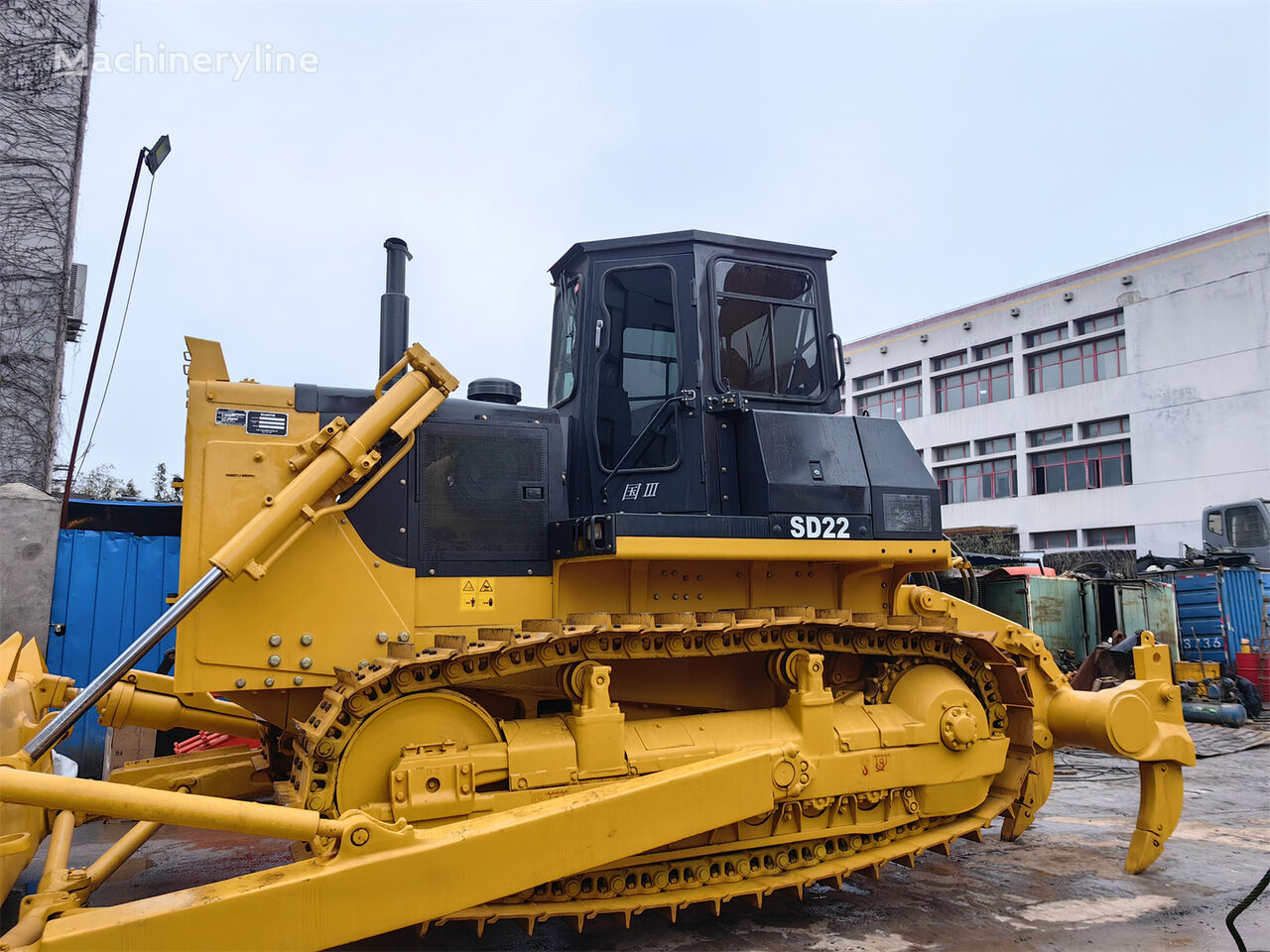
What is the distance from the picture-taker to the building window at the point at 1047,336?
35625mm

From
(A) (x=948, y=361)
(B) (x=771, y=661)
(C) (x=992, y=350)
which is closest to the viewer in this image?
(B) (x=771, y=661)

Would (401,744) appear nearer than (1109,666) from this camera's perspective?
Yes

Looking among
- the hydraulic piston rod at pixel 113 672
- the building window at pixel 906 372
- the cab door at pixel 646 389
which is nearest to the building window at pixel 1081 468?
the building window at pixel 906 372

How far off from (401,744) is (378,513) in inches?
47.5

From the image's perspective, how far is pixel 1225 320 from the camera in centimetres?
3062

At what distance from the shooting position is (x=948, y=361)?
39.9m

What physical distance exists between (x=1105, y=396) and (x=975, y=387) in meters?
5.93

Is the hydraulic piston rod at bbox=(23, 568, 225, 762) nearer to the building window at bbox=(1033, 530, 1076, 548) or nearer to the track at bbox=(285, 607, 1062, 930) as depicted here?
the track at bbox=(285, 607, 1062, 930)

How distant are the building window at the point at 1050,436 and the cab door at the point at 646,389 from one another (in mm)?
34979

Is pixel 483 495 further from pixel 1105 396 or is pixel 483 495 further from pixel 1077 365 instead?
pixel 1077 365

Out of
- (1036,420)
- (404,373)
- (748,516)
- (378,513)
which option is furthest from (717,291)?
(1036,420)

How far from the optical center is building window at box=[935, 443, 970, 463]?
39.5 m

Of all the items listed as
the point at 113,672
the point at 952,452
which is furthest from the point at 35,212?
the point at 952,452

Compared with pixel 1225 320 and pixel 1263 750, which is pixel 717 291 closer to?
pixel 1263 750
